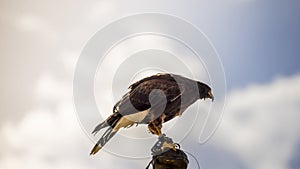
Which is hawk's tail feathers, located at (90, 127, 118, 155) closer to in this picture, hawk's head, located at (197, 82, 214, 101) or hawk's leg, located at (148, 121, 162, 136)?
hawk's leg, located at (148, 121, 162, 136)

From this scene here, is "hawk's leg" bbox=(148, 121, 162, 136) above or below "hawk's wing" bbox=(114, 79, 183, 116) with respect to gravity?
below

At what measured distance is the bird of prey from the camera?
7.97 meters

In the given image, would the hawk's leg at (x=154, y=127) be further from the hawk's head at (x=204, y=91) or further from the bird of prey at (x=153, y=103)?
the hawk's head at (x=204, y=91)

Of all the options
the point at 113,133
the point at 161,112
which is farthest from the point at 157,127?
the point at 113,133

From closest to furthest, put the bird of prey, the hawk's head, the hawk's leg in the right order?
the hawk's leg, the bird of prey, the hawk's head

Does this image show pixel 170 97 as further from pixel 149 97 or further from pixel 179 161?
pixel 179 161

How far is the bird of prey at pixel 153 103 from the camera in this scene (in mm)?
7973

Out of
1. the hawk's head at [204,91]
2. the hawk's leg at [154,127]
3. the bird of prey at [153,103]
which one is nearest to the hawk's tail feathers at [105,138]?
the bird of prey at [153,103]

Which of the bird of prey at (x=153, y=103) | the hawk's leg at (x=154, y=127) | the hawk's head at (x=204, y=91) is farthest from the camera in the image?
the hawk's head at (x=204, y=91)

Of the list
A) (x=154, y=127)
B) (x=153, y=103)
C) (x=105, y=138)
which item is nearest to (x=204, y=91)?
(x=153, y=103)

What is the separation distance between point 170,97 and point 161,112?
0.42 m

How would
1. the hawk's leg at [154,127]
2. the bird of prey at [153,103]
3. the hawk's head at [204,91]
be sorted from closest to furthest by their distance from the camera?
the hawk's leg at [154,127] < the bird of prey at [153,103] < the hawk's head at [204,91]

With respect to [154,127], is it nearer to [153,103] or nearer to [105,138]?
[153,103]

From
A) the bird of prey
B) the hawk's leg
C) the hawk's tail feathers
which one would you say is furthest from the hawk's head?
the hawk's tail feathers
